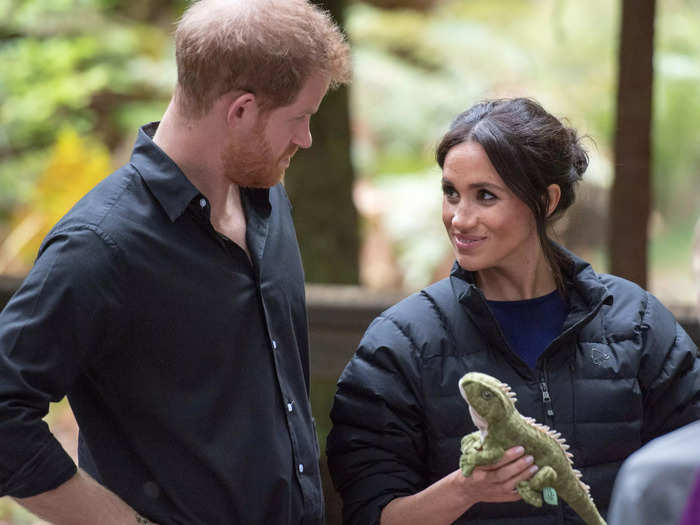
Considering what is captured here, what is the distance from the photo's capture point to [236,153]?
206cm

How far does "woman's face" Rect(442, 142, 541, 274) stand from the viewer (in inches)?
93.3

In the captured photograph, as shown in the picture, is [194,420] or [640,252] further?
[640,252]

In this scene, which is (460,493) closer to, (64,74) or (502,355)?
(502,355)

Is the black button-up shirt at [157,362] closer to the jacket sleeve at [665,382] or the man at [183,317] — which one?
the man at [183,317]

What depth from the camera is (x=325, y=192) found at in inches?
208

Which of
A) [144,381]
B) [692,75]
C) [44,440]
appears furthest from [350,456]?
[692,75]

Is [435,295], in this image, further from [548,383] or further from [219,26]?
[219,26]

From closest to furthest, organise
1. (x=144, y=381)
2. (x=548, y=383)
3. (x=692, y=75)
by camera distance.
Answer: (x=144, y=381), (x=548, y=383), (x=692, y=75)

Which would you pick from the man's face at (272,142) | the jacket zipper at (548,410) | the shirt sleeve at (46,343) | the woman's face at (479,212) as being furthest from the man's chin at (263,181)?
the jacket zipper at (548,410)

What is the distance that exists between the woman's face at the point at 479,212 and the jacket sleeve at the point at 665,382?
46cm

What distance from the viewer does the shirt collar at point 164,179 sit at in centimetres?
204

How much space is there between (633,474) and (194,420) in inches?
42.4

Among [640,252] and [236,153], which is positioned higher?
[236,153]

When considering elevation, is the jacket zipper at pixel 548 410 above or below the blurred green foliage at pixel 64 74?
below
